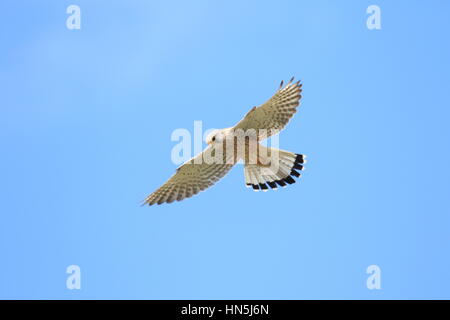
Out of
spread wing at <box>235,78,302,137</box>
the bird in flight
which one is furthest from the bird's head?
spread wing at <box>235,78,302,137</box>

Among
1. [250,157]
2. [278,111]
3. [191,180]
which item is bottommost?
[191,180]

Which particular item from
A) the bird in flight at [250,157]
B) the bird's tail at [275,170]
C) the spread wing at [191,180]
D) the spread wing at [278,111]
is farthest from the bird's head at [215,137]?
the bird's tail at [275,170]

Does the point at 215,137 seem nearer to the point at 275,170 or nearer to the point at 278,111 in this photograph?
the point at 278,111

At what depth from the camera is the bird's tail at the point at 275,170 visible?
11805mm

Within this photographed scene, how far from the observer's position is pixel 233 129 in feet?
35.7

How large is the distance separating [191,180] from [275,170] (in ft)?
4.79

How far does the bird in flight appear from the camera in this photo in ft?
35.4

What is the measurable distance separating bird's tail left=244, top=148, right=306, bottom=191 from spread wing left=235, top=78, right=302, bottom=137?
920 millimetres

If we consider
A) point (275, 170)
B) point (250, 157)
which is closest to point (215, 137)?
point (250, 157)

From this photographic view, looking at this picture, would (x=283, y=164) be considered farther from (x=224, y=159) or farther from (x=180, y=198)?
(x=180, y=198)

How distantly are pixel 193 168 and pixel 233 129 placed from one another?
1027 mm

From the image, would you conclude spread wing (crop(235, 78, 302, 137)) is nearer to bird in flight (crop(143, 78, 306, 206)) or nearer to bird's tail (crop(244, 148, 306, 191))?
bird in flight (crop(143, 78, 306, 206))

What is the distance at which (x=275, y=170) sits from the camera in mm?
11922
